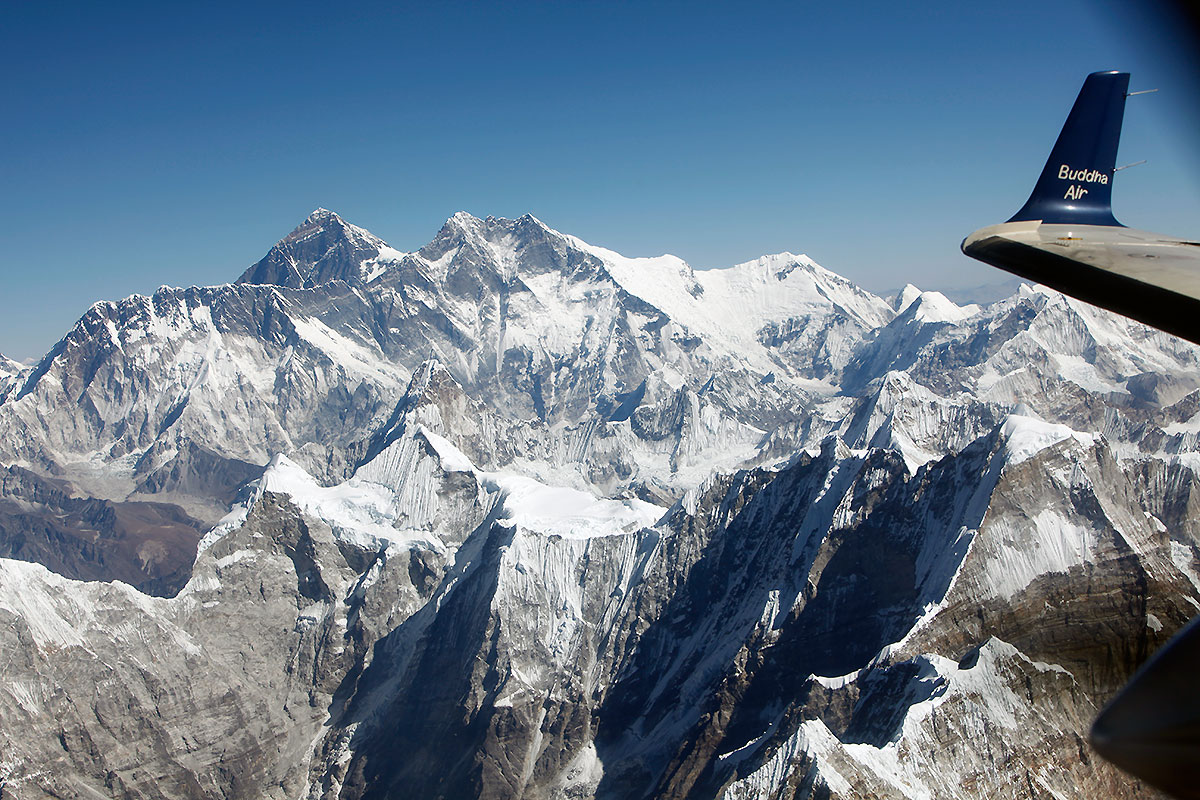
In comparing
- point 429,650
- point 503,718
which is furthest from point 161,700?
point 503,718

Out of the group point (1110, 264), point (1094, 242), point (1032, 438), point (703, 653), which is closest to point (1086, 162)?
point (1094, 242)

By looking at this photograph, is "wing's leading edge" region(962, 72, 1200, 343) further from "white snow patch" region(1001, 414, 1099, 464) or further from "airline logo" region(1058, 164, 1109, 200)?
"white snow patch" region(1001, 414, 1099, 464)

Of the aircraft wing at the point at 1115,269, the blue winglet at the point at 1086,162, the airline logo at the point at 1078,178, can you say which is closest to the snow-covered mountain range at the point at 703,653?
the blue winglet at the point at 1086,162

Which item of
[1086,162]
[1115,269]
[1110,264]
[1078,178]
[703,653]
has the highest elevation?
[1086,162]

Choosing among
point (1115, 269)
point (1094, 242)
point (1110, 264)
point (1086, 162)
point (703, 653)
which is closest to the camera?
point (1115, 269)

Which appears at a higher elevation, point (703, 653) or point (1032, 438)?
point (1032, 438)

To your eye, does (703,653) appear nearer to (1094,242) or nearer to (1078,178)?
(1078,178)
